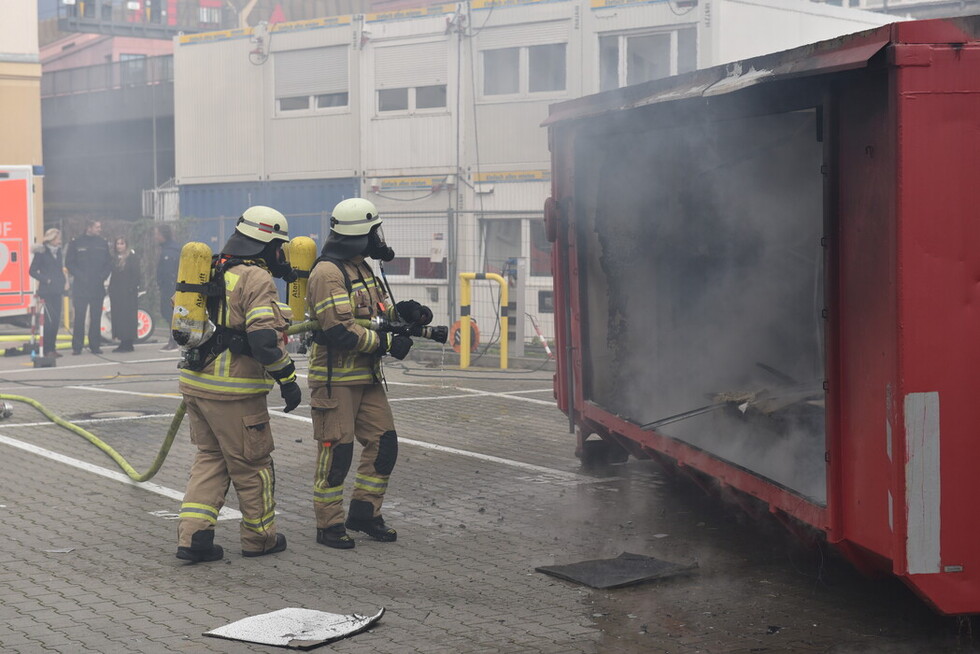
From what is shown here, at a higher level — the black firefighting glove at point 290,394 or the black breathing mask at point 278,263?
the black breathing mask at point 278,263

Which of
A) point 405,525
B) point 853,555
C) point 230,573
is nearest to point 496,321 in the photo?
point 405,525

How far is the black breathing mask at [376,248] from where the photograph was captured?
671 centimetres

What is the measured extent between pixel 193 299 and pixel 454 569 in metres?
1.86

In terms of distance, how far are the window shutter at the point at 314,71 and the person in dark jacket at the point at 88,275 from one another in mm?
7728

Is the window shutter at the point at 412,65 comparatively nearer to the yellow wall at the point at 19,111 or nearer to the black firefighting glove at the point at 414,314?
the yellow wall at the point at 19,111

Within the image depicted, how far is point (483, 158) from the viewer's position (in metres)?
21.9

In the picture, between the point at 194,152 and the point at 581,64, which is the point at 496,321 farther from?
the point at 194,152

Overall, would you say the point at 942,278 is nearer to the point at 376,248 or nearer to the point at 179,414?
the point at 376,248

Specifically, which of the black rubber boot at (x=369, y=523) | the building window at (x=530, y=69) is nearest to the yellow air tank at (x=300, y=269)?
the black rubber boot at (x=369, y=523)

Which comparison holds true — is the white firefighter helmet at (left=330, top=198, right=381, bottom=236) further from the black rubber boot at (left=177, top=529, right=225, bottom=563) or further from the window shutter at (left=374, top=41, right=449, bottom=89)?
the window shutter at (left=374, top=41, right=449, bottom=89)

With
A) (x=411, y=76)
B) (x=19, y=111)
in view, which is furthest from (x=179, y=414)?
(x=19, y=111)

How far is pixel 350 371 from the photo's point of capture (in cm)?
664

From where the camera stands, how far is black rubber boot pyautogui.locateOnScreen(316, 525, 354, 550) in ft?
21.9

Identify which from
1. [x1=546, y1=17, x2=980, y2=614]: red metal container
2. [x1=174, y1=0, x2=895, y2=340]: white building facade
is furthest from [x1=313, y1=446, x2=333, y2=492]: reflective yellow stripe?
[x1=174, y1=0, x2=895, y2=340]: white building facade
